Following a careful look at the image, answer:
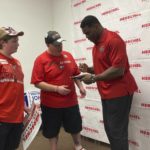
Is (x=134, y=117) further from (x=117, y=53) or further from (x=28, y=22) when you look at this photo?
(x=28, y=22)

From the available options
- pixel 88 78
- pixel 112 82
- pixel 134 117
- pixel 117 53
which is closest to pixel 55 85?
pixel 88 78

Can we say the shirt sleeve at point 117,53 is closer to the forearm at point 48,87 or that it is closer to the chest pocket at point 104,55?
the chest pocket at point 104,55

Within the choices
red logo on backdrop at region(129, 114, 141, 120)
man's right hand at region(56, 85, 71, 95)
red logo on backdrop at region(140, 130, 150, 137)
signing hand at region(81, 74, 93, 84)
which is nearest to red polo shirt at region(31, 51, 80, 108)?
man's right hand at region(56, 85, 71, 95)

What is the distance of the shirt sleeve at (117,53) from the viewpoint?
2225 millimetres

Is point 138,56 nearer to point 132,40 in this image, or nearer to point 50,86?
point 132,40

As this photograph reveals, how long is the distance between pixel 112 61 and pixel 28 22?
2471 mm

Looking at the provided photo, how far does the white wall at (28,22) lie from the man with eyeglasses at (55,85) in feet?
5.16

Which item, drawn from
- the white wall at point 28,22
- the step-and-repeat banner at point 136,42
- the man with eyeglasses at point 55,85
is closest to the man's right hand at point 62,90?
the man with eyeglasses at point 55,85

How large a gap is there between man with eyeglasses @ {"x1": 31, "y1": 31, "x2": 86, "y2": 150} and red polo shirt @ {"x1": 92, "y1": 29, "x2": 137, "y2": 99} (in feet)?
1.46

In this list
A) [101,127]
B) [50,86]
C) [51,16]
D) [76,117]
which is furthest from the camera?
[51,16]

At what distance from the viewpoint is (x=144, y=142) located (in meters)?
2.83

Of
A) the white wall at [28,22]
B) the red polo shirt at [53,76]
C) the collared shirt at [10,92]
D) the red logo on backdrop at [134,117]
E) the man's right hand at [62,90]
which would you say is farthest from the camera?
the white wall at [28,22]

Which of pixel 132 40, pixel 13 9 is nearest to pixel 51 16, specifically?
pixel 13 9

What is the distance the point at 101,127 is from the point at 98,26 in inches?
61.5
